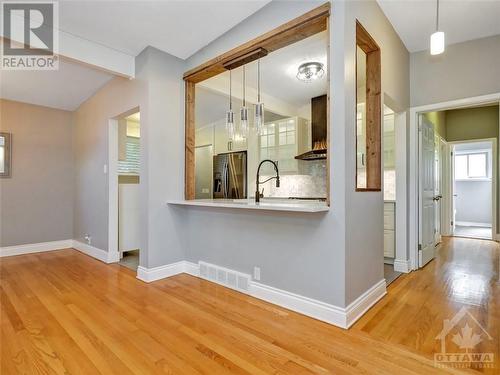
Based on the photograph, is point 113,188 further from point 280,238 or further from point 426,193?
point 426,193

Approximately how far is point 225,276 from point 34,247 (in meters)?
3.81

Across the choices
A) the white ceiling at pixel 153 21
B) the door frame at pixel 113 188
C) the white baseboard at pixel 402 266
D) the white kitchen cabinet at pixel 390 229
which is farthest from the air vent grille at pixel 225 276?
the white ceiling at pixel 153 21

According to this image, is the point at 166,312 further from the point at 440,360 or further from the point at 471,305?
the point at 471,305

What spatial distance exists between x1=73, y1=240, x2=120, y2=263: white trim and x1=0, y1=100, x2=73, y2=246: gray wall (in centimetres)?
52

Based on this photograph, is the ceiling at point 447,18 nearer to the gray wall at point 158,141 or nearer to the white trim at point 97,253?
the gray wall at point 158,141

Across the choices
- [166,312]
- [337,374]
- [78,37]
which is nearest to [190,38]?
[78,37]

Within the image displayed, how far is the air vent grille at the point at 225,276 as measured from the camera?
274 centimetres

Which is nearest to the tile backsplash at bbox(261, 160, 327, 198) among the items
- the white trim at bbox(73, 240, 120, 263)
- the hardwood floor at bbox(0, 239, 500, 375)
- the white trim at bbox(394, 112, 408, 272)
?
the white trim at bbox(394, 112, 408, 272)

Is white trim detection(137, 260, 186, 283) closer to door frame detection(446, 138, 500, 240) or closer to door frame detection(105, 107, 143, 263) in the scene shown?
door frame detection(105, 107, 143, 263)

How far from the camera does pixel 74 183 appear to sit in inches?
201

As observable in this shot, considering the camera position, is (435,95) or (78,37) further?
(435,95)

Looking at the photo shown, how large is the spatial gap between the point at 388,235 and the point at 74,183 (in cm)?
Result: 541

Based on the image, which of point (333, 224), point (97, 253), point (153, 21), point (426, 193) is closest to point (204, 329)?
point (333, 224)

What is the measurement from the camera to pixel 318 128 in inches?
183
